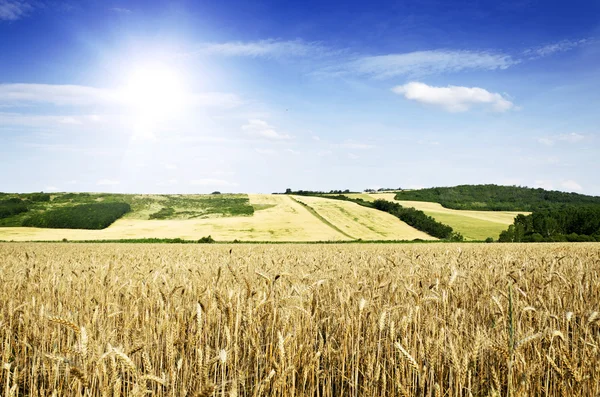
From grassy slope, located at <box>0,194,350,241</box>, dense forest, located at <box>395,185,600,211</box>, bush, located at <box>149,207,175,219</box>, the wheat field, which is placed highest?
dense forest, located at <box>395,185,600,211</box>

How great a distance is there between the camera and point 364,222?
64438 millimetres

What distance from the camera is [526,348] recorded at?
12.5ft

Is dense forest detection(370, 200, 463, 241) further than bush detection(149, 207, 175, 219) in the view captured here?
No

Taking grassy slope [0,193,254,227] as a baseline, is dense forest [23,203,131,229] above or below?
below

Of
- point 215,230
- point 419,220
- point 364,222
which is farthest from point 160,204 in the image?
point 419,220

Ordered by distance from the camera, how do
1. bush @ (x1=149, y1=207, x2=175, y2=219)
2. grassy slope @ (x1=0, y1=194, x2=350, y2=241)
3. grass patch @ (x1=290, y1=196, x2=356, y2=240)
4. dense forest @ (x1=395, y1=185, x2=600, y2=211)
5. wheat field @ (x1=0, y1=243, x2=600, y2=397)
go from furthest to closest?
dense forest @ (x1=395, y1=185, x2=600, y2=211) → bush @ (x1=149, y1=207, x2=175, y2=219) → grass patch @ (x1=290, y1=196, x2=356, y2=240) → grassy slope @ (x1=0, y1=194, x2=350, y2=241) → wheat field @ (x1=0, y1=243, x2=600, y2=397)

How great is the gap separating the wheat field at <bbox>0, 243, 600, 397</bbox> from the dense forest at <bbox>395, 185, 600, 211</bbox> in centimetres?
8785

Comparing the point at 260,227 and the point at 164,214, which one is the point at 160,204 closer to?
the point at 164,214

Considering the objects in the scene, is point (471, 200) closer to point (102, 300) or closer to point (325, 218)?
point (325, 218)

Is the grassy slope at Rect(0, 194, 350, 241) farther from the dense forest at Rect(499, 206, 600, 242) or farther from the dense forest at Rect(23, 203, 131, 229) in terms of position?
the dense forest at Rect(499, 206, 600, 242)

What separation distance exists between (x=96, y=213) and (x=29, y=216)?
33.9 ft

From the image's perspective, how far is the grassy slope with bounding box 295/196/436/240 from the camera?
189ft

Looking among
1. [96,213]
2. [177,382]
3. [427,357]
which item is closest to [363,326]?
[427,357]

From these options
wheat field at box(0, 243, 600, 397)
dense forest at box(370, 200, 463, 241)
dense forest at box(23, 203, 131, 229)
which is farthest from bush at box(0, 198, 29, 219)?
wheat field at box(0, 243, 600, 397)
